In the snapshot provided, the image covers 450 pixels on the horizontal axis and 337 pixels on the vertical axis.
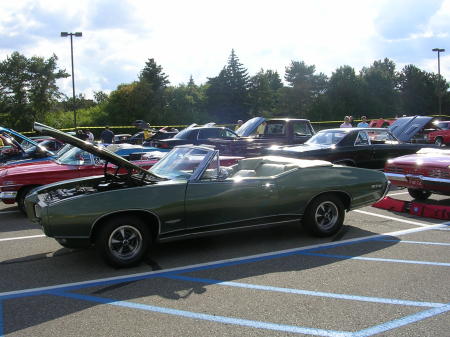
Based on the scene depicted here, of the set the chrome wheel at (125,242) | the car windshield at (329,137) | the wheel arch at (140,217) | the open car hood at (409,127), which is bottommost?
the chrome wheel at (125,242)

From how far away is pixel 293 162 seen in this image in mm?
6398

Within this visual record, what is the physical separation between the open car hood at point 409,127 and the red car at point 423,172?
10.8 feet

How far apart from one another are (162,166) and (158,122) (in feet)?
178

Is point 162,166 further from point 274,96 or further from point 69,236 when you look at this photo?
point 274,96

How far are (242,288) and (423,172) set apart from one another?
5.05 m

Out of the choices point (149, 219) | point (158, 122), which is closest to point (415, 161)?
point (149, 219)

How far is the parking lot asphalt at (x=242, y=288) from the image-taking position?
3.50 meters

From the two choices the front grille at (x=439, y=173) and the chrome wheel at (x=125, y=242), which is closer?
the chrome wheel at (x=125, y=242)

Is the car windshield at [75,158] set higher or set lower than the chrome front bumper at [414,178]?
higher

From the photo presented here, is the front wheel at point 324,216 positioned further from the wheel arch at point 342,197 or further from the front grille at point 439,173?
the front grille at point 439,173

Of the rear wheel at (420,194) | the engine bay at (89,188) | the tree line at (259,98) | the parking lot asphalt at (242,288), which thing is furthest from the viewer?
the tree line at (259,98)

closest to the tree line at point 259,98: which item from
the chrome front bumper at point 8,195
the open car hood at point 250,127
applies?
the open car hood at point 250,127

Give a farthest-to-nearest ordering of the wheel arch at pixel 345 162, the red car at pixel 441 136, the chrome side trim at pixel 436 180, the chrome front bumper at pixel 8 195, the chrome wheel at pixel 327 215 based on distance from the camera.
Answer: the red car at pixel 441 136 → the wheel arch at pixel 345 162 → the chrome front bumper at pixel 8 195 → the chrome side trim at pixel 436 180 → the chrome wheel at pixel 327 215

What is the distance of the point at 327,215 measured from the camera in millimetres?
6168
